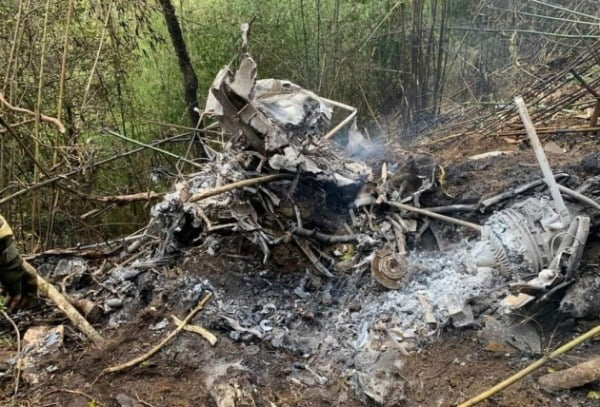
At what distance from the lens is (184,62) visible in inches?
237

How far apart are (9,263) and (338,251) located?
2.03 metres

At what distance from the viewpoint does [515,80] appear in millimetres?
5723

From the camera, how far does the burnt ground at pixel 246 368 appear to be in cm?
255

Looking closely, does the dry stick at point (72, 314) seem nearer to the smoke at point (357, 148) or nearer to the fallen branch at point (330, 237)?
the fallen branch at point (330, 237)

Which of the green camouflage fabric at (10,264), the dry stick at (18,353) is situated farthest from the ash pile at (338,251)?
the green camouflage fabric at (10,264)

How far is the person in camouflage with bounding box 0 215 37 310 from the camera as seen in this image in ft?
7.60

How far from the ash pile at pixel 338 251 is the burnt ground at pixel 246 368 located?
1.1 inches

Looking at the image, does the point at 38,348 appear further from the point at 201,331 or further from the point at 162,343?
the point at 201,331

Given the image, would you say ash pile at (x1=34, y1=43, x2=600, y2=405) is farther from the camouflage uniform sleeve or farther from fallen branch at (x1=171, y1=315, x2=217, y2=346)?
the camouflage uniform sleeve

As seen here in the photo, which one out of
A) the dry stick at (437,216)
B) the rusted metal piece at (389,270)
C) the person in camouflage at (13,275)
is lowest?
the rusted metal piece at (389,270)

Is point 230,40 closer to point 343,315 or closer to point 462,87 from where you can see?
point 462,87

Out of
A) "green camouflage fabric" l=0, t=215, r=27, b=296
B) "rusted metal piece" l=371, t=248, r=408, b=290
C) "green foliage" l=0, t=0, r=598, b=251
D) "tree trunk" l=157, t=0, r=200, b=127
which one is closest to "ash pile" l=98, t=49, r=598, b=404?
"rusted metal piece" l=371, t=248, r=408, b=290

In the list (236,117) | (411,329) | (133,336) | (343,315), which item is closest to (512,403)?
(411,329)

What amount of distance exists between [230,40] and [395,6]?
6.22 feet
